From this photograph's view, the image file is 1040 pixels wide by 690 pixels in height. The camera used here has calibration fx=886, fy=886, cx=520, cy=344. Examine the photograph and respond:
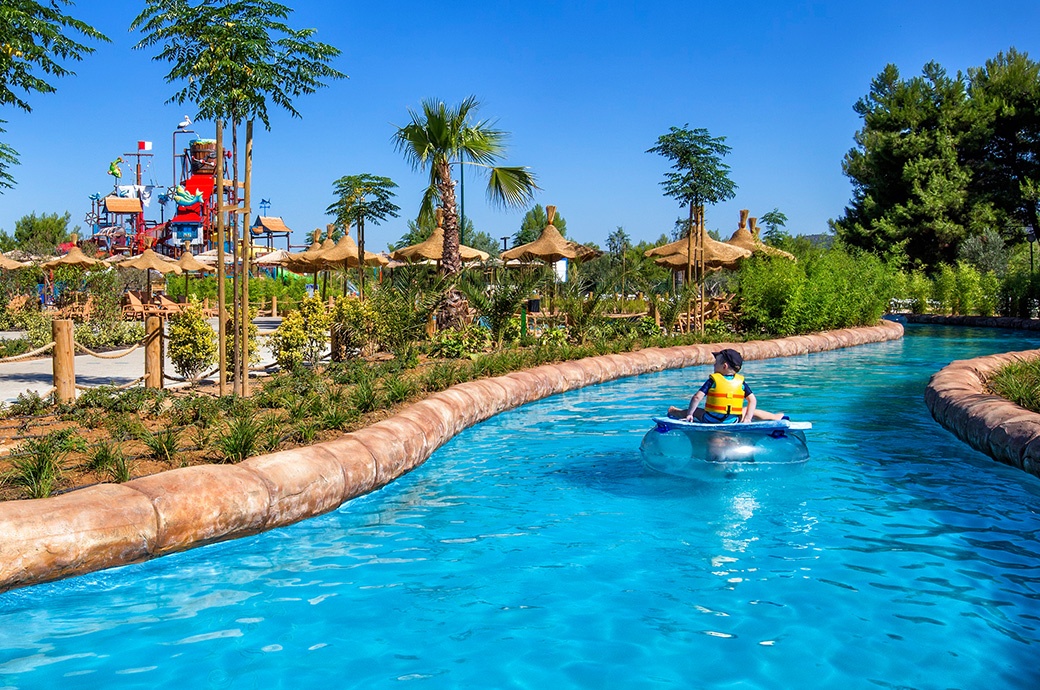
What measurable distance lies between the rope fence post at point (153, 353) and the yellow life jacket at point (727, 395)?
6802 millimetres

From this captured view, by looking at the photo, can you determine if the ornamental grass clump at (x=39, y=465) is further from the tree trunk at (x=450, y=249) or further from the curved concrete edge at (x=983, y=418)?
the tree trunk at (x=450, y=249)

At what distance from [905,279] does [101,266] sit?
1205 inches

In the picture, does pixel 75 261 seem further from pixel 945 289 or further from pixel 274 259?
pixel 945 289

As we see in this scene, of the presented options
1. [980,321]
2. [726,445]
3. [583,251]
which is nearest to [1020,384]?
[726,445]

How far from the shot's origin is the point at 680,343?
61.6 ft

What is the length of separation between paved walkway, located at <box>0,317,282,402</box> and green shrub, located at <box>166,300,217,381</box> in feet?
2.25

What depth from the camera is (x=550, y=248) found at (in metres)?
22.6

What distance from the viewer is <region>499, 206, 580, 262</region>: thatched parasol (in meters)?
A: 22.4

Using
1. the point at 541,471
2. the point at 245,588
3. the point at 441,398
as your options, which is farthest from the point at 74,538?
the point at 441,398

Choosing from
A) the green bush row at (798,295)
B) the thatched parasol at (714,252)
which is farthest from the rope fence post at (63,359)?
the thatched parasol at (714,252)

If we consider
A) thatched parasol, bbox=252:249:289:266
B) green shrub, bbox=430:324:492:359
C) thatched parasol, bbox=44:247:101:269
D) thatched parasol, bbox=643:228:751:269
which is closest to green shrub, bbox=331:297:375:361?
green shrub, bbox=430:324:492:359

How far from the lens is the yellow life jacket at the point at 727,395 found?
322 inches

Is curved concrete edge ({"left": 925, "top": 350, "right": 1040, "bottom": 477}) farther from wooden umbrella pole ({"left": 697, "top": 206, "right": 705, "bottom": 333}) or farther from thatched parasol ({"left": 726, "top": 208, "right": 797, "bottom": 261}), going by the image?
thatched parasol ({"left": 726, "top": 208, "right": 797, "bottom": 261})

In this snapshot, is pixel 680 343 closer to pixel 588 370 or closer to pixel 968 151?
pixel 588 370
